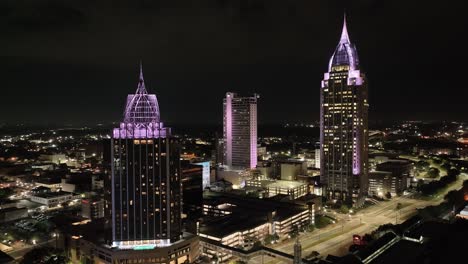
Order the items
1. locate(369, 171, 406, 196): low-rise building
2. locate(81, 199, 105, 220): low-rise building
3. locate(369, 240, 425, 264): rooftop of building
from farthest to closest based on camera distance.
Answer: locate(369, 171, 406, 196): low-rise building → locate(81, 199, 105, 220): low-rise building → locate(369, 240, 425, 264): rooftop of building

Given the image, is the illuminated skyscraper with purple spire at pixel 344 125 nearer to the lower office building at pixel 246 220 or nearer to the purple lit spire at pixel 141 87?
the lower office building at pixel 246 220

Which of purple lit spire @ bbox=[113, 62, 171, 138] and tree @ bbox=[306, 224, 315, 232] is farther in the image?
tree @ bbox=[306, 224, 315, 232]

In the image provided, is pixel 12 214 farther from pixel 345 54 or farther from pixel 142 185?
pixel 345 54

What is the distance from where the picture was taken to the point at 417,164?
105062 millimetres

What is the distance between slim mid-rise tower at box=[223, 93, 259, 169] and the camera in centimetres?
9575

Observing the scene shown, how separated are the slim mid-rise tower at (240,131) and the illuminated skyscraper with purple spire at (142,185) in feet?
173

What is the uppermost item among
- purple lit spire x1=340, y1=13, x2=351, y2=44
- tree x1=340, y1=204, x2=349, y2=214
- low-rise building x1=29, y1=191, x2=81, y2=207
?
purple lit spire x1=340, y1=13, x2=351, y2=44

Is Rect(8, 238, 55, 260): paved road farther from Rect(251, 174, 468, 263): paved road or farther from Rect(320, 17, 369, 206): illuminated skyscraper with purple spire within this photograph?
Rect(320, 17, 369, 206): illuminated skyscraper with purple spire

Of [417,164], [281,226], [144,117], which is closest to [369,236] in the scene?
[281,226]

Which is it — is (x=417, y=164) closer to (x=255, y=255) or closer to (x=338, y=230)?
(x=338, y=230)

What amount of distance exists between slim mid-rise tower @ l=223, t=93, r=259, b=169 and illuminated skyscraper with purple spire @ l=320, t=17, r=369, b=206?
23.2 meters

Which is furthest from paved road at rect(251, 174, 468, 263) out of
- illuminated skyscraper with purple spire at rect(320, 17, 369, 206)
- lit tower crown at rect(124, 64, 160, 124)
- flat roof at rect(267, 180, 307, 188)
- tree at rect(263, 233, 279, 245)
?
lit tower crown at rect(124, 64, 160, 124)

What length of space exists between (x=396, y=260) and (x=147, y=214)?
90.8ft

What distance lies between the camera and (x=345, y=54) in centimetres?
7500
